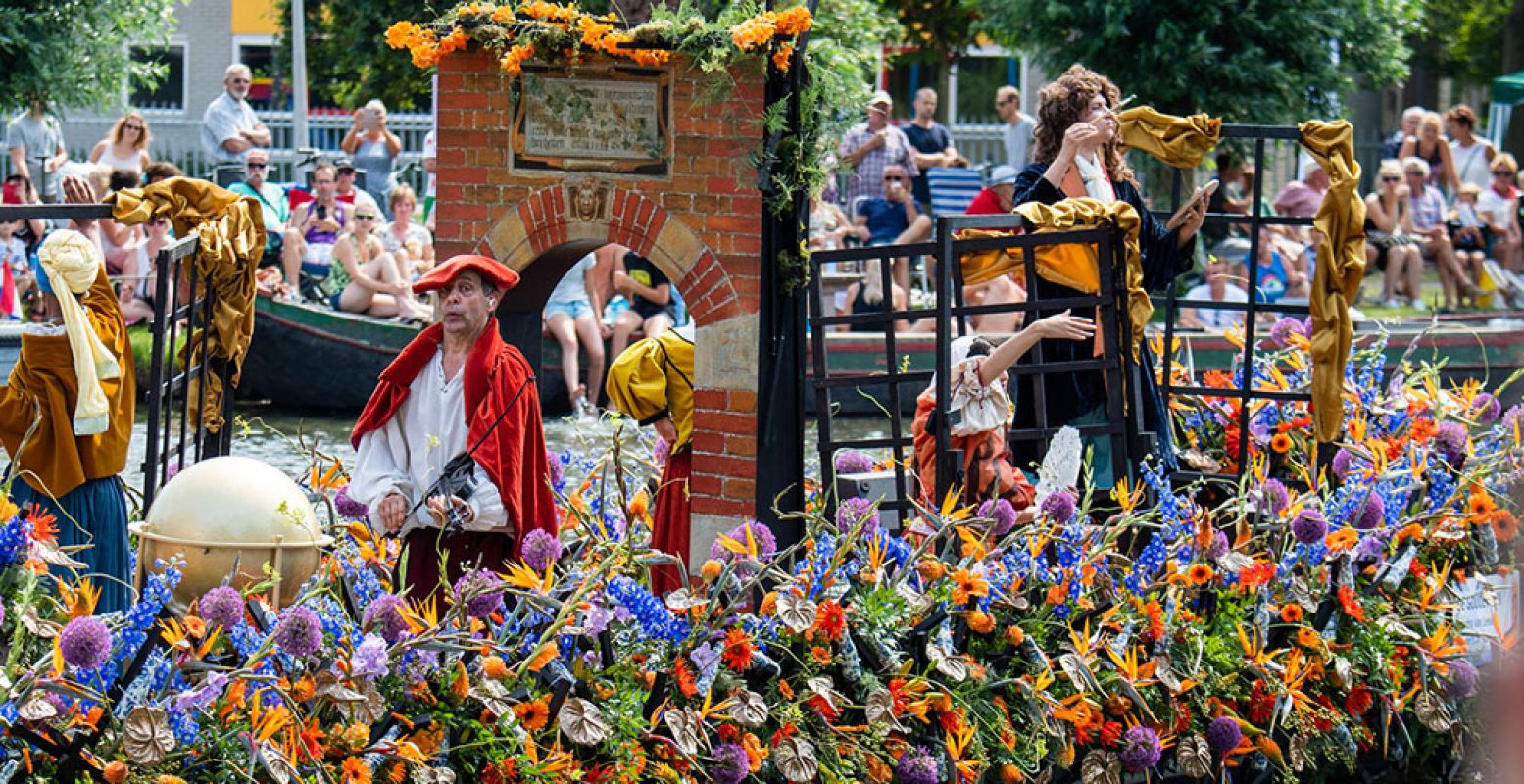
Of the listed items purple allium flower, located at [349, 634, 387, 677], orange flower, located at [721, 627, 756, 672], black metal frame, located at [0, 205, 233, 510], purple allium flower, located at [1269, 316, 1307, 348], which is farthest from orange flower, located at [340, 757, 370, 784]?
purple allium flower, located at [1269, 316, 1307, 348]

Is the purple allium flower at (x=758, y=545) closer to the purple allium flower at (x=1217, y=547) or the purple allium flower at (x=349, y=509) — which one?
the purple allium flower at (x=349, y=509)

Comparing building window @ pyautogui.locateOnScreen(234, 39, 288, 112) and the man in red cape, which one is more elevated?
building window @ pyautogui.locateOnScreen(234, 39, 288, 112)

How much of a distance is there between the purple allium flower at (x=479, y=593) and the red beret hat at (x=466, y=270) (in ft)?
3.15

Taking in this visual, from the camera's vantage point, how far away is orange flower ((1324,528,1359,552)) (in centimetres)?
661

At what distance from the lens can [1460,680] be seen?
6773 mm

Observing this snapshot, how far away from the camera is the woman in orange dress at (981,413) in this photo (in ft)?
21.9

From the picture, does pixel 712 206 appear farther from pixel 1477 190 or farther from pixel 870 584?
pixel 1477 190

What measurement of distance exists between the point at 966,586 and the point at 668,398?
1.43 meters

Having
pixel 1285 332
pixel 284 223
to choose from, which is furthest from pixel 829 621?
pixel 284 223

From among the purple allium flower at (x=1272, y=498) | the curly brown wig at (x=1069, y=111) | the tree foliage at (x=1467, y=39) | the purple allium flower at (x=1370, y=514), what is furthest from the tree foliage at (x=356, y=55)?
the purple allium flower at (x=1272, y=498)

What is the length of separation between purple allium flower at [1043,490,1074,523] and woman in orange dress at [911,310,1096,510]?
59cm

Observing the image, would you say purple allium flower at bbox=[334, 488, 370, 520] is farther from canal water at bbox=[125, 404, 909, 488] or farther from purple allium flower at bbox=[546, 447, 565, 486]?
canal water at bbox=[125, 404, 909, 488]

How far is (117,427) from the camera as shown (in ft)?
23.3

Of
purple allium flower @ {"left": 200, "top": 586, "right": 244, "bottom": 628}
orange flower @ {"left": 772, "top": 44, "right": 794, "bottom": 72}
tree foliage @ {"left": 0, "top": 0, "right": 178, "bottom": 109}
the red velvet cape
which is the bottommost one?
purple allium flower @ {"left": 200, "top": 586, "right": 244, "bottom": 628}
